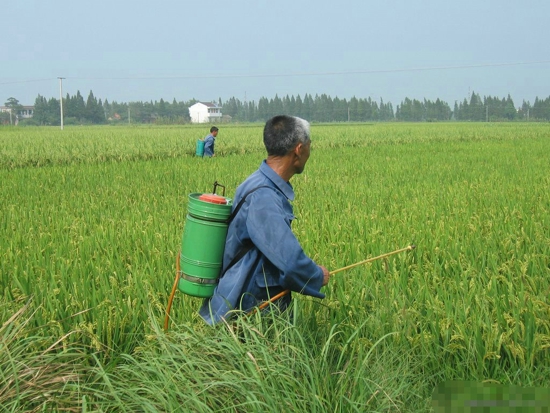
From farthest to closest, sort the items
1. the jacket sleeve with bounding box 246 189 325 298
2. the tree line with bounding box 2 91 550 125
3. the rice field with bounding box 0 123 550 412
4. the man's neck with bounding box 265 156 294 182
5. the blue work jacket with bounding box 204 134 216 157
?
the tree line with bounding box 2 91 550 125 < the blue work jacket with bounding box 204 134 216 157 < the man's neck with bounding box 265 156 294 182 < the jacket sleeve with bounding box 246 189 325 298 < the rice field with bounding box 0 123 550 412

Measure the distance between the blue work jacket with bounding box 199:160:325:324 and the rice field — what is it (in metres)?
0.14

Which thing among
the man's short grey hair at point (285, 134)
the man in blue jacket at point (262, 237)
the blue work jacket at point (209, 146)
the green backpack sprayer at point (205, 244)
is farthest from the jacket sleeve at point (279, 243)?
the blue work jacket at point (209, 146)

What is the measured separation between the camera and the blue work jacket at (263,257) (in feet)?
9.32

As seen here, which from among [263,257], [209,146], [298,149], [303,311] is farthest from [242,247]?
[209,146]

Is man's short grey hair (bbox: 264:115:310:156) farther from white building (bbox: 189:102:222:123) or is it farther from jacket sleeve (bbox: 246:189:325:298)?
white building (bbox: 189:102:222:123)

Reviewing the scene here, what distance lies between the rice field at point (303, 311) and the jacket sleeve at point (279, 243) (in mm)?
174

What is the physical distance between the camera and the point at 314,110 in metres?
124

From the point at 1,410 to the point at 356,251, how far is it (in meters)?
3.01

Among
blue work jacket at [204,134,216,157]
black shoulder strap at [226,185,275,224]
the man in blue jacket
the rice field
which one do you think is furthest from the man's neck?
blue work jacket at [204,134,216,157]

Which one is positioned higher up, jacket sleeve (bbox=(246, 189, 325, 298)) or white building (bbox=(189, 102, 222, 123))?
white building (bbox=(189, 102, 222, 123))

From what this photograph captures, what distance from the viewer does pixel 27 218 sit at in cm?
775

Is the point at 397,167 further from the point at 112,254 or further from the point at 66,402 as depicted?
the point at 66,402

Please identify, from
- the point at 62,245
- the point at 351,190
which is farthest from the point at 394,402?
the point at 351,190

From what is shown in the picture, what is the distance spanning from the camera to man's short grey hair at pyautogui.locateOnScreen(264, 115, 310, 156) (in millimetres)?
3029
